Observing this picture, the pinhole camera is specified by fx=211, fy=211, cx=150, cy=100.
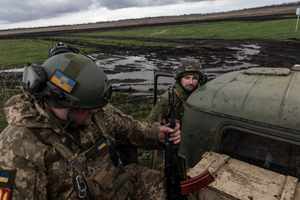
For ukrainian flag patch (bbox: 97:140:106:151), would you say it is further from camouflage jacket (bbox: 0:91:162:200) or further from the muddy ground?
the muddy ground

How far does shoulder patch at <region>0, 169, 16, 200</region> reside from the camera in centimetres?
161

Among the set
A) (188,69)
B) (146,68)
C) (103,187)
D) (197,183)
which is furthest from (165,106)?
(146,68)

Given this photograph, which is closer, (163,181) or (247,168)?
(247,168)

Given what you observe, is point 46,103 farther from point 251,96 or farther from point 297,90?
point 297,90

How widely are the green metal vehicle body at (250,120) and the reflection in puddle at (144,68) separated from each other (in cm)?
756

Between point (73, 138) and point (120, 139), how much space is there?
0.82m

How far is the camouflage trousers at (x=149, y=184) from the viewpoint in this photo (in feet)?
7.87

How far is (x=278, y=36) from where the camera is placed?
22.2 meters

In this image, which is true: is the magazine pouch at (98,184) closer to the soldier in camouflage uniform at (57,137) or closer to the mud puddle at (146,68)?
the soldier in camouflage uniform at (57,137)

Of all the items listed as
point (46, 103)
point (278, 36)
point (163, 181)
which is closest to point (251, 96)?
point (163, 181)

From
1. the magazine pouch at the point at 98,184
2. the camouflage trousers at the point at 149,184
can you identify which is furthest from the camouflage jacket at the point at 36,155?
the camouflage trousers at the point at 149,184

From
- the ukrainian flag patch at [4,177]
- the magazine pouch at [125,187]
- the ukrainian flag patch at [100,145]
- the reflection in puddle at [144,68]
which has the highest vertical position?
the ukrainian flag patch at [4,177]

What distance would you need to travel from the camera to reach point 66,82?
6.05 feet

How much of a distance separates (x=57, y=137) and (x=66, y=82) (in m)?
0.51
